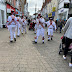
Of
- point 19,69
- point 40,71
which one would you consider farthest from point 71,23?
point 19,69

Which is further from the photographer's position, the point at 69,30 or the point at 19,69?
the point at 69,30

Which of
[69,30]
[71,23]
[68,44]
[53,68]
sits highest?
[71,23]

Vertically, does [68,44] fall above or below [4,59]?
above

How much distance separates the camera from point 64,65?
404 cm

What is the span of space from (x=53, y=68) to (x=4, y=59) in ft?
6.65

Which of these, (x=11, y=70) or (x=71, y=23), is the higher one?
(x=71, y=23)

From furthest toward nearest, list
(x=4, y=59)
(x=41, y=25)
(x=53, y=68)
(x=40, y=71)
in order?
(x=41, y=25), (x=4, y=59), (x=53, y=68), (x=40, y=71)

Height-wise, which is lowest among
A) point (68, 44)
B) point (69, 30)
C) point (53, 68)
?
point (53, 68)

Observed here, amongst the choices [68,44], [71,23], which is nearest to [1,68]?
[68,44]

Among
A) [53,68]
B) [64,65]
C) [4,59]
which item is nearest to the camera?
[53,68]

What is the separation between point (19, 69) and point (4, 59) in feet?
3.68

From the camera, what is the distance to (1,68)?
3.64m

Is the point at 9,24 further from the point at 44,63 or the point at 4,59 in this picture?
the point at 44,63

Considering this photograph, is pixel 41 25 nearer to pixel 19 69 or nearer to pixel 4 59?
pixel 4 59
